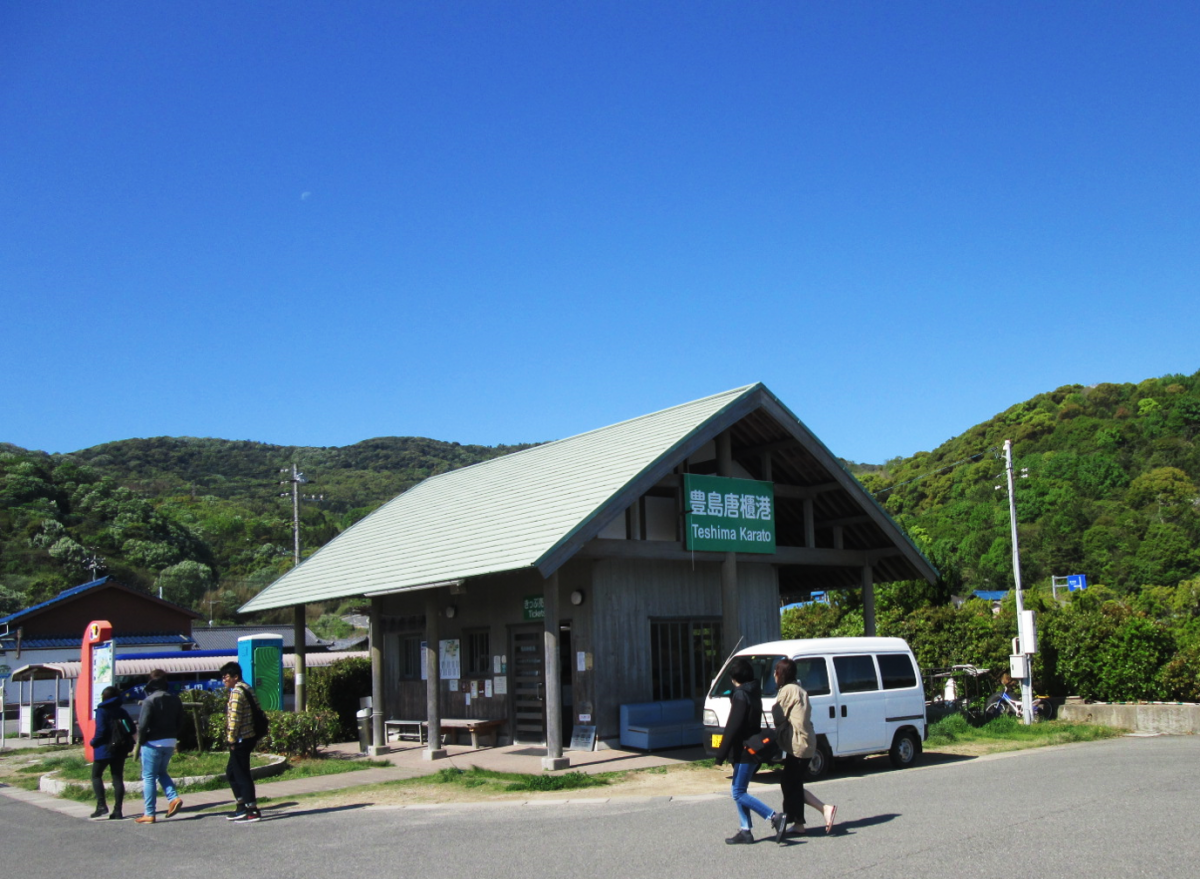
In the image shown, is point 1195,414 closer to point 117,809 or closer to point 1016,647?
point 1016,647

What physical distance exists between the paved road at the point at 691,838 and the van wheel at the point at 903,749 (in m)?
1.18

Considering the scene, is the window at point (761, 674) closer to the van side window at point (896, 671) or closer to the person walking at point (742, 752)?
the van side window at point (896, 671)

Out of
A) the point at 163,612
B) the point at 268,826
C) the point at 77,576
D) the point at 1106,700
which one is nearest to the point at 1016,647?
the point at 1106,700

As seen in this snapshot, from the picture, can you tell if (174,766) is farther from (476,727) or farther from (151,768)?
(151,768)

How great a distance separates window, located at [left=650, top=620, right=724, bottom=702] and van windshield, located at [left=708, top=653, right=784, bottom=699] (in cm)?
381

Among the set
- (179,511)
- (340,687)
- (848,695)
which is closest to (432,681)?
(848,695)

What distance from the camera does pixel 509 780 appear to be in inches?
550

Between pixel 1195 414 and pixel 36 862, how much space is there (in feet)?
327

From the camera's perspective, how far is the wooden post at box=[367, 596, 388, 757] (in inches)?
703

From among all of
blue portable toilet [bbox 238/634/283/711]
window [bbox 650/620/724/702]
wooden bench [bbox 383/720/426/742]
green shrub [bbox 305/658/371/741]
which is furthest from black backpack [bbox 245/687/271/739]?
green shrub [bbox 305/658/371/741]

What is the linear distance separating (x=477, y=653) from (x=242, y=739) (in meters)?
8.62

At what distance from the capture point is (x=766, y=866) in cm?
789

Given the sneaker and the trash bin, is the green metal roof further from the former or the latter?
the sneaker

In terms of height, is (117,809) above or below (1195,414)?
below
